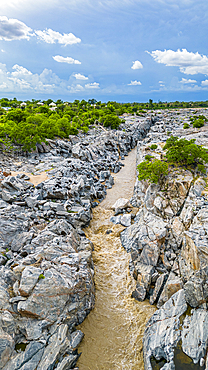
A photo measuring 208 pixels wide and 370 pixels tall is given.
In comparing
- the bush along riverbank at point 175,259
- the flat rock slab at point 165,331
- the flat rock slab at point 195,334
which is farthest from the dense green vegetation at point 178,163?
the flat rock slab at point 195,334

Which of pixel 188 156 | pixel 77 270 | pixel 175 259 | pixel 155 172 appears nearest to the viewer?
pixel 77 270

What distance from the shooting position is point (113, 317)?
18.6 m

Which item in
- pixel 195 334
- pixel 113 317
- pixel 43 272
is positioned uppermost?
pixel 43 272

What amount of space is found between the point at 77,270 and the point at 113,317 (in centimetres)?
563

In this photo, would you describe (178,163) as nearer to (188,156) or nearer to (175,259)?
(188,156)

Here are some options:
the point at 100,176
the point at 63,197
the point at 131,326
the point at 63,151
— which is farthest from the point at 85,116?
the point at 131,326

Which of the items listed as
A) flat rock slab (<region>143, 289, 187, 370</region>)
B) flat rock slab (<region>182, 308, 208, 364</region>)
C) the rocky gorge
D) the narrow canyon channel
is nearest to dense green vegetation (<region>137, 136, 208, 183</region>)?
the rocky gorge

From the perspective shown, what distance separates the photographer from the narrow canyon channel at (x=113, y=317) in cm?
1543

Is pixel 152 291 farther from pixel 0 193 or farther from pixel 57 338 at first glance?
pixel 0 193

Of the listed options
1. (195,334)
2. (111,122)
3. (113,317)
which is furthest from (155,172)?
(111,122)

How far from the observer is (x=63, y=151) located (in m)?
57.5

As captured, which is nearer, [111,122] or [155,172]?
[155,172]

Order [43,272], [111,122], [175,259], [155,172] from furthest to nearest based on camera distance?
[111,122] < [155,172] < [175,259] < [43,272]

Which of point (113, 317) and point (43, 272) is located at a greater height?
point (43, 272)
